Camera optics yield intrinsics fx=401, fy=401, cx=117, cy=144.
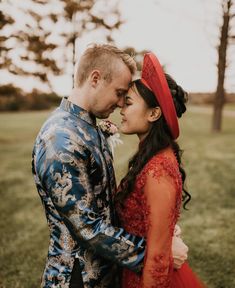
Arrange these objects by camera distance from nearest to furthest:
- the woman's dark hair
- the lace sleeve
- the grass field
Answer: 1. the lace sleeve
2. the woman's dark hair
3. the grass field

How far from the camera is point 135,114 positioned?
7.94 feet

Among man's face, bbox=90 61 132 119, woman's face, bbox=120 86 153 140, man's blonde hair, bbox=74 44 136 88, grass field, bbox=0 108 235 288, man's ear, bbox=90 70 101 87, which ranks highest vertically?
man's blonde hair, bbox=74 44 136 88

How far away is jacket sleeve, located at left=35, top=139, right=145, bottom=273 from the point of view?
76.2 inches

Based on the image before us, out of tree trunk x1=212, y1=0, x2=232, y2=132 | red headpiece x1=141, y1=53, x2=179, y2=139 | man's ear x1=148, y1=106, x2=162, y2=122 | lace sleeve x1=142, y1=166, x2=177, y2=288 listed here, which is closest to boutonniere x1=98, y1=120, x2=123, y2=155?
man's ear x1=148, y1=106, x2=162, y2=122

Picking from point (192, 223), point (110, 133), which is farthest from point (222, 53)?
point (110, 133)

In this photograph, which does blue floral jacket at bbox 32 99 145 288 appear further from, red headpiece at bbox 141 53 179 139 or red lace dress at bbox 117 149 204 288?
red headpiece at bbox 141 53 179 139

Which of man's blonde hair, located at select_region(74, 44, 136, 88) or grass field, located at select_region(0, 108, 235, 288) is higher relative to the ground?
man's blonde hair, located at select_region(74, 44, 136, 88)

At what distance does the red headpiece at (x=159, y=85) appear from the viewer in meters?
2.25

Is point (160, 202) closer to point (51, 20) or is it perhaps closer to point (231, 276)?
point (231, 276)

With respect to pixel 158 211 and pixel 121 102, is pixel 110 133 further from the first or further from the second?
pixel 158 211

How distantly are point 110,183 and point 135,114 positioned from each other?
45 centimetres

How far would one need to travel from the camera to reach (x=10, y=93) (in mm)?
21656

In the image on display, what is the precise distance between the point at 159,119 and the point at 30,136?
21.5m

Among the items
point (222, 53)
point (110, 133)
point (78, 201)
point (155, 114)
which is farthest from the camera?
point (222, 53)
